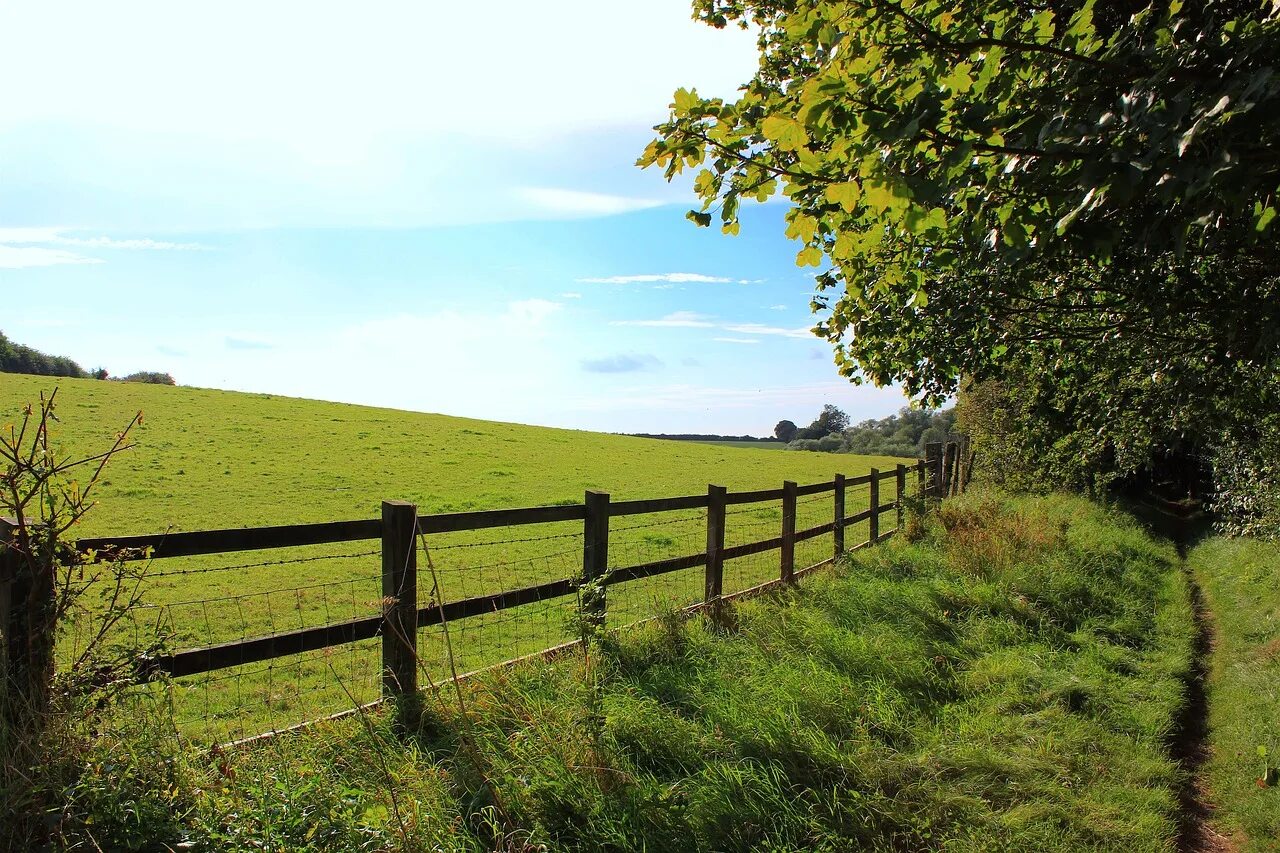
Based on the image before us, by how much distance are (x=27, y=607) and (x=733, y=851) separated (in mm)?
3498

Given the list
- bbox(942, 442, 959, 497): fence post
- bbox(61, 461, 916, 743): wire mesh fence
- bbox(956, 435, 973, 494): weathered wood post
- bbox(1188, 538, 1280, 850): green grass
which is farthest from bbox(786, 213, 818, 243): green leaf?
bbox(956, 435, 973, 494): weathered wood post

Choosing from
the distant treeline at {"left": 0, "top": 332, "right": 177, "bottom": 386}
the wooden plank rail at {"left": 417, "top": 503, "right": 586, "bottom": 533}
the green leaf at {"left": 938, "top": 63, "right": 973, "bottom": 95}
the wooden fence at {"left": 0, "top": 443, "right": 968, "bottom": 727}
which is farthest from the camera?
the distant treeline at {"left": 0, "top": 332, "right": 177, "bottom": 386}

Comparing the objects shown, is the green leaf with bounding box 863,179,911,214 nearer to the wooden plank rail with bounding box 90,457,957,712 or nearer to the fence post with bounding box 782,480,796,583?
the wooden plank rail with bounding box 90,457,957,712

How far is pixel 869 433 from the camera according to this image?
295ft

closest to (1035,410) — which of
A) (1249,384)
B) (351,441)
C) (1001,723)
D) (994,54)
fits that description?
(1249,384)

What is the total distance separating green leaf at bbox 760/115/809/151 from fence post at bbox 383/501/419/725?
321 cm

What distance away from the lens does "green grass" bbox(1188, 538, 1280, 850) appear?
4.62 meters

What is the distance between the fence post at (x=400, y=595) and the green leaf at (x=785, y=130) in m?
3.21

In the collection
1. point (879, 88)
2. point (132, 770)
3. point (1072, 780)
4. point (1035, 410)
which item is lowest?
point (1072, 780)

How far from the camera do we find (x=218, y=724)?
20.9ft

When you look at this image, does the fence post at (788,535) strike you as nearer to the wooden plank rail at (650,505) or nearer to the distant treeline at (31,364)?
the wooden plank rail at (650,505)

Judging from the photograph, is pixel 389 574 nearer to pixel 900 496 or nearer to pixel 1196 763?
pixel 1196 763

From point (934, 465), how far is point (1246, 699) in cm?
1236

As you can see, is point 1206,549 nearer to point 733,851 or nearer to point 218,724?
point 733,851
